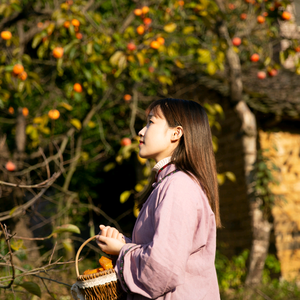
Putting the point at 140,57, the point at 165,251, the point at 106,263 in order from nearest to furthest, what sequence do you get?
1. the point at 165,251
2. the point at 106,263
3. the point at 140,57

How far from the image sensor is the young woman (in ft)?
3.21

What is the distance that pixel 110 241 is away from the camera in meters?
1.12

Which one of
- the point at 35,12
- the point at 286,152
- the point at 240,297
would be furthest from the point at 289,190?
the point at 35,12

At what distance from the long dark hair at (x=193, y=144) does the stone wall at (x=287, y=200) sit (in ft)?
11.5

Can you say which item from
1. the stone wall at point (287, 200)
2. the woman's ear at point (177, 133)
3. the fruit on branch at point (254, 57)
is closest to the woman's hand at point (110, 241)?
the woman's ear at point (177, 133)

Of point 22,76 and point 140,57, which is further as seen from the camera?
point 140,57

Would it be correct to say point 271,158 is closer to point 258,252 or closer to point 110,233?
point 258,252

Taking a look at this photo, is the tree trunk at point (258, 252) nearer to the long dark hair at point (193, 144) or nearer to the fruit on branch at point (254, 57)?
the fruit on branch at point (254, 57)

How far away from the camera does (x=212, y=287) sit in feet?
3.71

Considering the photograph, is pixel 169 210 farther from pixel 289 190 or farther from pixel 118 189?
pixel 118 189

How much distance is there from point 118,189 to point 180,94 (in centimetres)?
260

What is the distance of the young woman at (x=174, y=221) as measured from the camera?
979 mm

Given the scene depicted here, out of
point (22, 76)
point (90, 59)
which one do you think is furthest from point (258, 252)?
point (22, 76)

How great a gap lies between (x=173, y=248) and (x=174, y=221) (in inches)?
3.0
